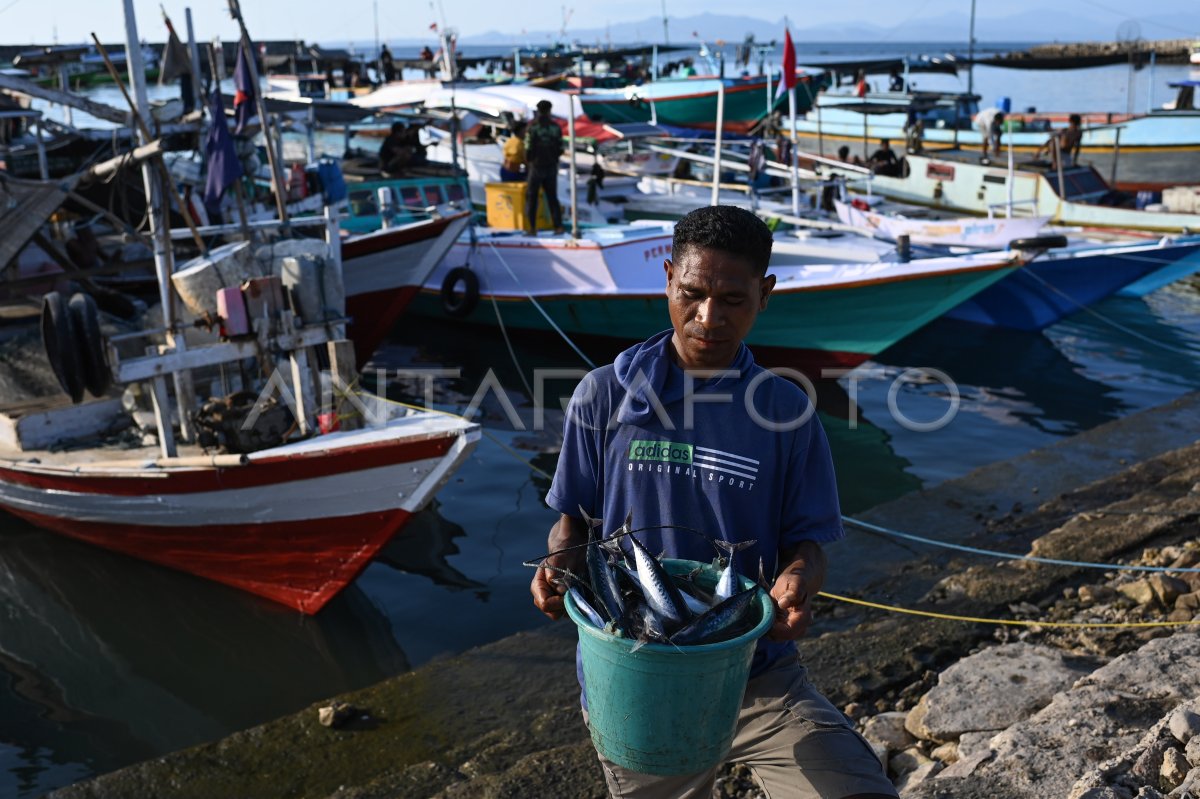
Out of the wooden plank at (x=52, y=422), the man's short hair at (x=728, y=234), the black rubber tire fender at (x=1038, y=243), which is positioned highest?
the man's short hair at (x=728, y=234)

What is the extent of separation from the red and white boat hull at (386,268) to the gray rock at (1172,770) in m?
11.3

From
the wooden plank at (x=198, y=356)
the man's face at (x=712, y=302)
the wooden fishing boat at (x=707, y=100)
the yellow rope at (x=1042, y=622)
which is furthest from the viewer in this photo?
the wooden fishing boat at (x=707, y=100)

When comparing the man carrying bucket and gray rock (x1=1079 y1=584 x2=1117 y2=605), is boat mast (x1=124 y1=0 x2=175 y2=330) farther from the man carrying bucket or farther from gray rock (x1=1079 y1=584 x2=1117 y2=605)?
gray rock (x1=1079 y1=584 x2=1117 y2=605)

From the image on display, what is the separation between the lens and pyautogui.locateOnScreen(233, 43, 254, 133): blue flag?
376 inches

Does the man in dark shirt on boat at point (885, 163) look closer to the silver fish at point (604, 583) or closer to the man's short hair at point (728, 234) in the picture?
the man's short hair at point (728, 234)

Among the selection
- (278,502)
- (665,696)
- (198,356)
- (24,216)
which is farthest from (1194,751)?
(24,216)

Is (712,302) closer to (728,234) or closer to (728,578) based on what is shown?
(728,234)

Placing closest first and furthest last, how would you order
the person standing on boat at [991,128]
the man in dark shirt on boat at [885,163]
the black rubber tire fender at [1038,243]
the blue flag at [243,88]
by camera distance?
the blue flag at [243,88] < the black rubber tire fender at [1038,243] < the person standing on boat at [991,128] < the man in dark shirt on boat at [885,163]

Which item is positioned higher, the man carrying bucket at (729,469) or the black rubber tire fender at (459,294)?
the man carrying bucket at (729,469)

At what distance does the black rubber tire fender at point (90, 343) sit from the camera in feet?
25.6

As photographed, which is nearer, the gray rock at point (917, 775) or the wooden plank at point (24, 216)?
the gray rock at point (917, 775)

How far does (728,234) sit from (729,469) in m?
0.57

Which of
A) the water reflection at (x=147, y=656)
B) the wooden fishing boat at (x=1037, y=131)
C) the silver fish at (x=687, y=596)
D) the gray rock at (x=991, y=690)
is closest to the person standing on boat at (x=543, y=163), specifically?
the water reflection at (x=147, y=656)

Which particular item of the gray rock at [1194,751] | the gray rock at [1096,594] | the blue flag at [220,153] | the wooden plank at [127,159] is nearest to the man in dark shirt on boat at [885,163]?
the blue flag at [220,153]
